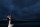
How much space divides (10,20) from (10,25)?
0.41 m

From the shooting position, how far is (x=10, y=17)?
363 inches

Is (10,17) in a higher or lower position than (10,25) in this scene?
higher

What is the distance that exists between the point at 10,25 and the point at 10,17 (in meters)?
0.66

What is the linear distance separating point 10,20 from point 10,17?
0.83ft

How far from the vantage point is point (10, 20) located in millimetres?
9250

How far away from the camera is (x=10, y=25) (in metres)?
9.19
